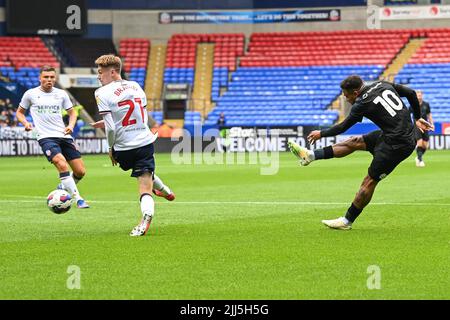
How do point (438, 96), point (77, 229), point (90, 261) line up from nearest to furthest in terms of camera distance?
point (90, 261) → point (77, 229) → point (438, 96)

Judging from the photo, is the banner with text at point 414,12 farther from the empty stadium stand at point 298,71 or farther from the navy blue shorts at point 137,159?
the navy blue shorts at point 137,159

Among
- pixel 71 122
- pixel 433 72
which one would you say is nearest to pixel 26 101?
pixel 71 122

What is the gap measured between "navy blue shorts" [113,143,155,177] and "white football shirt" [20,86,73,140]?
4.49 m

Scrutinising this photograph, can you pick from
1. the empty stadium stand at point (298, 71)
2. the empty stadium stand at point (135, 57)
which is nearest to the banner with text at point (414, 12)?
the empty stadium stand at point (298, 71)

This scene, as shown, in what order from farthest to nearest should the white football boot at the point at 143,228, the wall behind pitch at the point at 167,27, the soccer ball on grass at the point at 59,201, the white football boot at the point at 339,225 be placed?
the wall behind pitch at the point at 167,27, the soccer ball on grass at the point at 59,201, the white football boot at the point at 339,225, the white football boot at the point at 143,228

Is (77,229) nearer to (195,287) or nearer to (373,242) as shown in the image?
(373,242)

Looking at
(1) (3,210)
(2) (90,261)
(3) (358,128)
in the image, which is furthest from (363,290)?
(3) (358,128)

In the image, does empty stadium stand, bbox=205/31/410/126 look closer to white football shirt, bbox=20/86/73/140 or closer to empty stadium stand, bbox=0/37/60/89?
empty stadium stand, bbox=0/37/60/89

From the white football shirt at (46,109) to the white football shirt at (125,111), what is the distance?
4.58 metres

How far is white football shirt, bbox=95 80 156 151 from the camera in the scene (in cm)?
1170

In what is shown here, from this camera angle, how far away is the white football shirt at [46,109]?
16250mm

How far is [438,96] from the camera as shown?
5128cm

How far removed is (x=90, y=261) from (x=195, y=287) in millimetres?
1863
